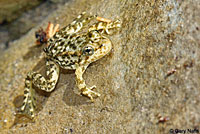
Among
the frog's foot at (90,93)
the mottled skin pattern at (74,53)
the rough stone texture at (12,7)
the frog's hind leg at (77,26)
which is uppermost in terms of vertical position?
the rough stone texture at (12,7)

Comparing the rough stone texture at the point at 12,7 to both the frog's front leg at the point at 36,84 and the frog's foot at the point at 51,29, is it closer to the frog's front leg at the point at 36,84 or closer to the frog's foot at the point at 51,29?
the frog's foot at the point at 51,29

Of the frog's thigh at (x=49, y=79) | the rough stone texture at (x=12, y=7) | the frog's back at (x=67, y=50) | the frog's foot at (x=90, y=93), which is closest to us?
the frog's foot at (x=90, y=93)

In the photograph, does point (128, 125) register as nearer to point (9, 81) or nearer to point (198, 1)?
point (198, 1)

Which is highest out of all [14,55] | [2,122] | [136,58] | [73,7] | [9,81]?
[73,7]

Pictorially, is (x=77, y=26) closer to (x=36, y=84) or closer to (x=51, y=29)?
(x=51, y=29)

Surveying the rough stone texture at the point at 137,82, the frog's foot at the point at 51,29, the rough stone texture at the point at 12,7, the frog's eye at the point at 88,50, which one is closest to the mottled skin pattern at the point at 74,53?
the frog's eye at the point at 88,50

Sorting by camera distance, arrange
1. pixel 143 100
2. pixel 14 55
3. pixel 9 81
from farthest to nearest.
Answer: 1. pixel 14 55
2. pixel 9 81
3. pixel 143 100

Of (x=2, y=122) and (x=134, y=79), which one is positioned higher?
(x=134, y=79)

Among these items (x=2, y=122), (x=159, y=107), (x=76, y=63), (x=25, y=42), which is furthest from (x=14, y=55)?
(x=159, y=107)

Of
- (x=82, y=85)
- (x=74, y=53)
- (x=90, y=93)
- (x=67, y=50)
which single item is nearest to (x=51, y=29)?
(x=67, y=50)
